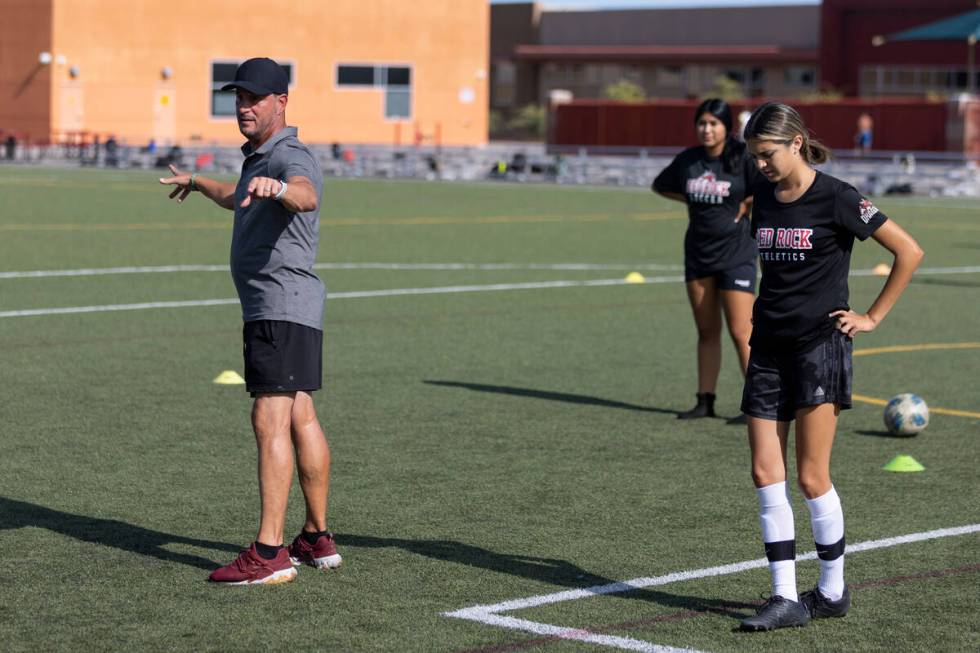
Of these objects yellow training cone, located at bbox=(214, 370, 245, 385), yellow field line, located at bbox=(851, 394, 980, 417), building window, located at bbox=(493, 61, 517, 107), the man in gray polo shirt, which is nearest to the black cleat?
yellow field line, located at bbox=(851, 394, 980, 417)

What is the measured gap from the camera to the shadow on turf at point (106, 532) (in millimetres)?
7675

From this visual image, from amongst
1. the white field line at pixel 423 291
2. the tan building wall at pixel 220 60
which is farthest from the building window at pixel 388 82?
the white field line at pixel 423 291

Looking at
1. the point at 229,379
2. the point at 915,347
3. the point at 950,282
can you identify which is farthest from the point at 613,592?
the point at 950,282

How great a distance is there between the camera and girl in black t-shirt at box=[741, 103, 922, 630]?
6.64 metres

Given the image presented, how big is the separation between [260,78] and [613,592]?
2.52 metres

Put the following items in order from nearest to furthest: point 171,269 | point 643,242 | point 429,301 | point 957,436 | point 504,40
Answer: point 957,436, point 429,301, point 171,269, point 643,242, point 504,40

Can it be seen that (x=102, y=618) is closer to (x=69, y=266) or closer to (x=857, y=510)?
(x=857, y=510)

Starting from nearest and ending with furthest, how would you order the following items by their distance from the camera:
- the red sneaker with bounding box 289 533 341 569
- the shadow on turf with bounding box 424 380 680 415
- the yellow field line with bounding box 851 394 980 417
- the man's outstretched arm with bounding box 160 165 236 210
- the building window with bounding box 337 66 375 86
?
the red sneaker with bounding box 289 533 341 569 → the man's outstretched arm with bounding box 160 165 236 210 → the yellow field line with bounding box 851 394 980 417 → the shadow on turf with bounding box 424 380 680 415 → the building window with bounding box 337 66 375 86

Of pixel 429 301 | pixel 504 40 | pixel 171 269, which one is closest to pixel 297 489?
pixel 429 301

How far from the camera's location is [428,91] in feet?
266

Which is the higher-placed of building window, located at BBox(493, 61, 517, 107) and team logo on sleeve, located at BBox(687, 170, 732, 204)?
building window, located at BBox(493, 61, 517, 107)

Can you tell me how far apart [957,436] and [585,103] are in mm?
59826

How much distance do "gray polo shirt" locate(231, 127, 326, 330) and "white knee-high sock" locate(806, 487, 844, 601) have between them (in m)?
2.14

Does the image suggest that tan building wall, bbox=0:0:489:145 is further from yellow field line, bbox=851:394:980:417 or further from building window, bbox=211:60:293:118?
yellow field line, bbox=851:394:980:417
